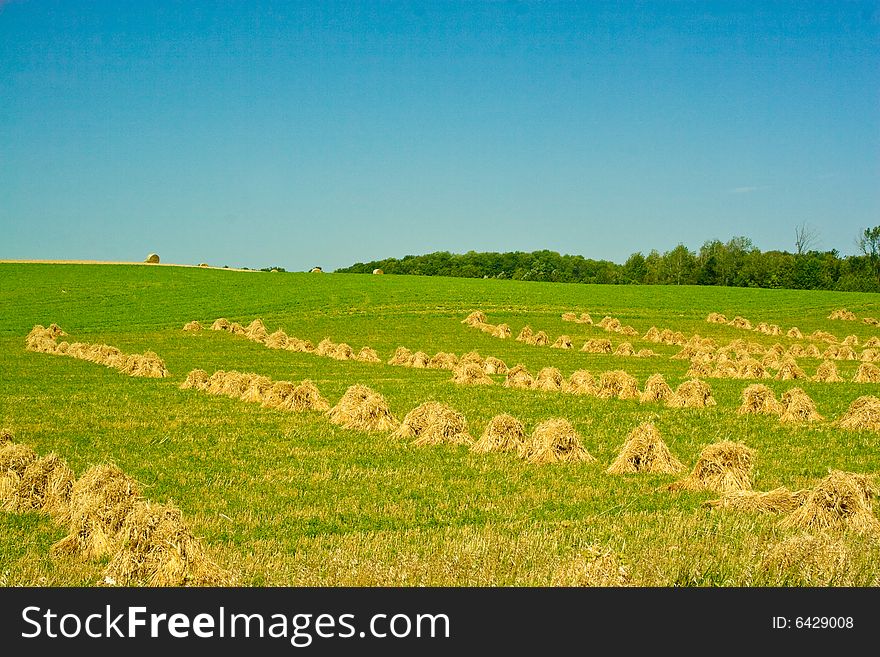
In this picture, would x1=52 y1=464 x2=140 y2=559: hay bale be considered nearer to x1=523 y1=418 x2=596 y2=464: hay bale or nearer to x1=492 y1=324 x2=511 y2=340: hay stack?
x1=523 y1=418 x2=596 y2=464: hay bale

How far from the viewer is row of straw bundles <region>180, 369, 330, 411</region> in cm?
2523

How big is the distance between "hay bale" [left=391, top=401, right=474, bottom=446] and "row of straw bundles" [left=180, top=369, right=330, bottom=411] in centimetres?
478

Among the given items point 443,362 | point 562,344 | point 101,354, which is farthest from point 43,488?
point 562,344

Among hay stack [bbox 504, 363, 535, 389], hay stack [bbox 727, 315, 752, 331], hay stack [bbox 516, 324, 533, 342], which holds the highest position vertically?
hay stack [bbox 727, 315, 752, 331]

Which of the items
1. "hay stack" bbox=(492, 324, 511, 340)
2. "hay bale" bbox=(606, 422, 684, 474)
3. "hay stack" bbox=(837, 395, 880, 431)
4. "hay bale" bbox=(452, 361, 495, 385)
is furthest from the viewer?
"hay stack" bbox=(492, 324, 511, 340)

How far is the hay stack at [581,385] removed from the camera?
29516mm

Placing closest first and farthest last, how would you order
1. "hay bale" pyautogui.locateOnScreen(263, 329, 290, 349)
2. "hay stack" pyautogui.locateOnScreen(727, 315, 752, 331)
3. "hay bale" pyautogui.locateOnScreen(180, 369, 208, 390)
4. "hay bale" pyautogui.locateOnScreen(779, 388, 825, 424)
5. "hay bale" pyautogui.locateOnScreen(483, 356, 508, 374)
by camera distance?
"hay bale" pyautogui.locateOnScreen(779, 388, 825, 424), "hay bale" pyautogui.locateOnScreen(180, 369, 208, 390), "hay bale" pyautogui.locateOnScreen(483, 356, 508, 374), "hay bale" pyautogui.locateOnScreen(263, 329, 290, 349), "hay stack" pyautogui.locateOnScreen(727, 315, 752, 331)

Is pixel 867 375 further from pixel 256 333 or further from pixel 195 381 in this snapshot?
pixel 256 333

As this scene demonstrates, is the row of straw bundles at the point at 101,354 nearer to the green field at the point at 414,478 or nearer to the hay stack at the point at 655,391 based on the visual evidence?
the green field at the point at 414,478

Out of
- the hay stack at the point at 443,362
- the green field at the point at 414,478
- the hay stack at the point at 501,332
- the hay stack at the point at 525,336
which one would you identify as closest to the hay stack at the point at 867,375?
the green field at the point at 414,478

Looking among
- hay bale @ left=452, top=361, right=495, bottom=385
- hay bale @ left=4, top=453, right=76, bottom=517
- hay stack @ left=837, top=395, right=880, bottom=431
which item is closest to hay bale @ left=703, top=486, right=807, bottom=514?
hay stack @ left=837, top=395, right=880, bottom=431

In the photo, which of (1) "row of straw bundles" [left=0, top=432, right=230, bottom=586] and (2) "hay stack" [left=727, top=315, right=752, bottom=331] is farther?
(2) "hay stack" [left=727, top=315, right=752, bottom=331]

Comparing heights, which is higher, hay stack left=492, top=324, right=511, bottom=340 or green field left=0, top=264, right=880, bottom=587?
hay stack left=492, top=324, right=511, bottom=340

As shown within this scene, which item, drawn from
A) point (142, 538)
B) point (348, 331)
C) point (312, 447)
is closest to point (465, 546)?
point (142, 538)
